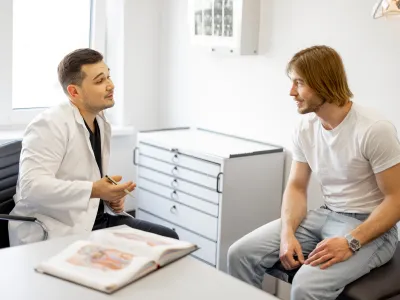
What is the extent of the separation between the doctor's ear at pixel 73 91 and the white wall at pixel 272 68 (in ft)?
4.05

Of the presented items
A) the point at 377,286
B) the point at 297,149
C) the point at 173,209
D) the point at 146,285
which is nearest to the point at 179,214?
the point at 173,209

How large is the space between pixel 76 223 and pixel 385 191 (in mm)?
1211

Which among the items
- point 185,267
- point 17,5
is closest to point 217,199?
point 185,267

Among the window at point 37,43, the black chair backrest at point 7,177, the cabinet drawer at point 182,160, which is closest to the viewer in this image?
the black chair backrest at point 7,177

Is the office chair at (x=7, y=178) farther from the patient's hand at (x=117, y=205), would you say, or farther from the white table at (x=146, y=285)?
the white table at (x=146, y=285)

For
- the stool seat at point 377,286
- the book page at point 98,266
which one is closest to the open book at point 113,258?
the book page at point 98,266

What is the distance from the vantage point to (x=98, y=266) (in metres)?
1.65

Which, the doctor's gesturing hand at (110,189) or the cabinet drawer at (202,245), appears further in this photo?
the cabinet drawer at (202,245)

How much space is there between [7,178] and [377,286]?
153cm

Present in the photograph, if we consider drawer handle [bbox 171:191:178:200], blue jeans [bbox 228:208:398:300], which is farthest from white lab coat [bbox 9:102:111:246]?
drawer handle [bbox 171:191:178:200]

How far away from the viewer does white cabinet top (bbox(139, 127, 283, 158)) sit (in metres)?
3.08

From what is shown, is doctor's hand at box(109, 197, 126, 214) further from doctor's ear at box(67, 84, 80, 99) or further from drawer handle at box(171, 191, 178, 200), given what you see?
drawer handle at box(171, 191, 178, 200)

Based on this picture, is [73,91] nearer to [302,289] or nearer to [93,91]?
[93,91]

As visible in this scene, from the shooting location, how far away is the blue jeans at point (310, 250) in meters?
2.08
